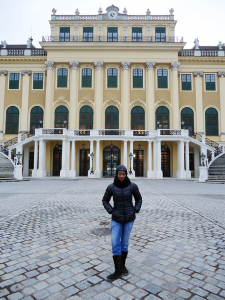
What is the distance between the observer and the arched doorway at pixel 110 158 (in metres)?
30.9

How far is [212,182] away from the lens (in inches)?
831

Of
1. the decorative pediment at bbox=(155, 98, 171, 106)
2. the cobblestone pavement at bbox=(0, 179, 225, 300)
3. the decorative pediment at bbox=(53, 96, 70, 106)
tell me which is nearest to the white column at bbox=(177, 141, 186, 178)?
the decorative pediment at bbox=(155, 98, 171, 106)

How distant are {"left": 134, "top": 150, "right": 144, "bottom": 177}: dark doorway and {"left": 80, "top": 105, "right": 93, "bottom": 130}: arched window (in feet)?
23.2

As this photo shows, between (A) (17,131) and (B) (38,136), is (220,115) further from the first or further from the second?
(A) (17,131)

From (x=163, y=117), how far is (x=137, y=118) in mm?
3394

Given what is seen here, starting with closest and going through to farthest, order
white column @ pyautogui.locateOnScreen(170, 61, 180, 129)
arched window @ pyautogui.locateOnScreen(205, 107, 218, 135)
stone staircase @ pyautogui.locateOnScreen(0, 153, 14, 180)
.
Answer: stone staircase @ pyautogui.locateOnScreen(0, 153, 14, 180), white column @ pyautogui.locateOnScreen(170, 61, 180, 129), arched window @ pyautogui.locateOnScreen(205, 107, 218, 135)

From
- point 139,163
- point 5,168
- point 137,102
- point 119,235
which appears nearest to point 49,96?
point 5,168

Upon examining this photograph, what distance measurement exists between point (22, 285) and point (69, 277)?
647 millimetres

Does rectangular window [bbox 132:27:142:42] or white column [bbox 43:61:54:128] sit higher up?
rectangular window [bbox 132:27:142:42]

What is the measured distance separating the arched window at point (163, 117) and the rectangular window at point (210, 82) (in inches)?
259

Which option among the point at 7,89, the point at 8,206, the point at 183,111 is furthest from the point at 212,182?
the point at 7,89

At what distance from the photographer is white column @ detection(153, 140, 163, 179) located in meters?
27.9

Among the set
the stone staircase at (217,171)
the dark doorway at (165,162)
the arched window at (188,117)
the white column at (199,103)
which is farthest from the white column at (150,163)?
the white column at (199,103)

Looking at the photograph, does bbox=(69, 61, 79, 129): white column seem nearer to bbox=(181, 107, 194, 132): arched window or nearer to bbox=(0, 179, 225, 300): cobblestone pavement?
bbox=(181, 107, 194, 132): arched window
